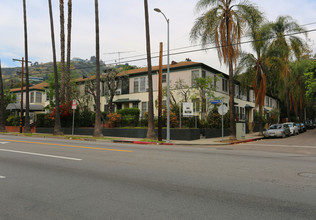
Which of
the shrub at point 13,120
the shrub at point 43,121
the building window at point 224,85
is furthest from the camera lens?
the shrub at point 13,120

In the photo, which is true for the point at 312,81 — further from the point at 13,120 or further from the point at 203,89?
the point at 13,120

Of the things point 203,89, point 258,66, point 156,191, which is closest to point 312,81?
point 258,66

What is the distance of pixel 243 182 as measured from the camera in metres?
5.90

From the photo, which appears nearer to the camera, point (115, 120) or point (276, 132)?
point (115, 120)

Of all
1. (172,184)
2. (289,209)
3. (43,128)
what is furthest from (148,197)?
(43,128)

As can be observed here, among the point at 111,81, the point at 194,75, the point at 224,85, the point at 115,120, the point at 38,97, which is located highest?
the point at 194,75

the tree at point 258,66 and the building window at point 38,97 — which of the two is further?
the building window at point 38,97

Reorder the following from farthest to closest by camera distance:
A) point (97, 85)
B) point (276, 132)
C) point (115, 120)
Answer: point (276, 132)
point (115, 120)
point (97, 85)

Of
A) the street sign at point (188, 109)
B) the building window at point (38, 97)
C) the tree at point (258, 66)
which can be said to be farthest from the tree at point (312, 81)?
the building window at point (38, 97)

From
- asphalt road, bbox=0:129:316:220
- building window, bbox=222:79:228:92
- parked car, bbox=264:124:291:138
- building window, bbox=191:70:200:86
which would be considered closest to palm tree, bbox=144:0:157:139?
building window, bbox=191:70:200:86

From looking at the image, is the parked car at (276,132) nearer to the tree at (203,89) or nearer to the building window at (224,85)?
the tree at (203,89)

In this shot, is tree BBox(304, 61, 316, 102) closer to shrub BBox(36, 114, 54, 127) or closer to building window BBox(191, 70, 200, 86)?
building window BBox(191, 70, 200, 86)

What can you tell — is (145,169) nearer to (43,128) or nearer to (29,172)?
(29,172)

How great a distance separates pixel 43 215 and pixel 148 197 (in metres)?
1.81
